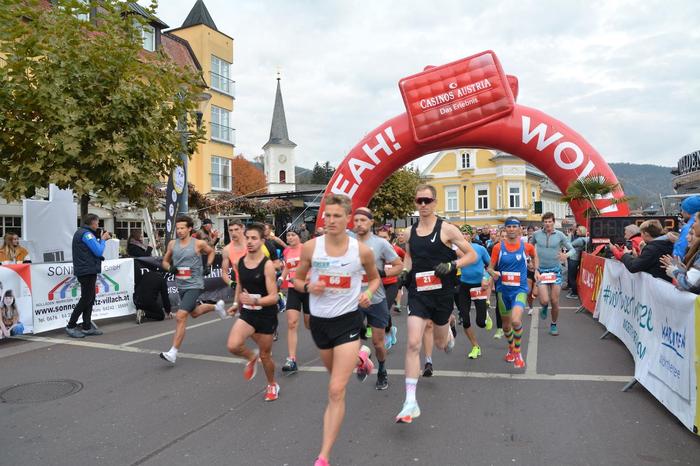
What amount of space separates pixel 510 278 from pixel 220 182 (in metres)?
27.0

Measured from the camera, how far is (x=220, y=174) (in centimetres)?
3158

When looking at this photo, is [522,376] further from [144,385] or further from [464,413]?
[144,385]

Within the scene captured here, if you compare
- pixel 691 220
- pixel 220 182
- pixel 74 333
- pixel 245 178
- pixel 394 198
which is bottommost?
pixel 74 333

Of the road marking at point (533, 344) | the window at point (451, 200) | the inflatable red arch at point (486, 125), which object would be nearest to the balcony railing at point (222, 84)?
the inflatable red arch at point (486, 125)

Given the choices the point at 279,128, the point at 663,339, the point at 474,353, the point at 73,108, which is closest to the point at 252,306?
the point at 474,353

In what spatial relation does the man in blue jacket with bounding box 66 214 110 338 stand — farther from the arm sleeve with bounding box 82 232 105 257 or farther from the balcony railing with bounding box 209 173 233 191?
the balcony railing with bounding box 209 173 233 191

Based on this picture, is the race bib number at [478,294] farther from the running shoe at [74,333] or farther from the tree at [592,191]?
the tree at [592,191]

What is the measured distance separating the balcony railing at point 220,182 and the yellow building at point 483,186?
2719cm

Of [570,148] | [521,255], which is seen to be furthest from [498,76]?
[521,255]

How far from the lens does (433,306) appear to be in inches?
194

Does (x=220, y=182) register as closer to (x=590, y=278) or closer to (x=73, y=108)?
(x=73, y=108)

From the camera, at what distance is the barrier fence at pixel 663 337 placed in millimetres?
4176

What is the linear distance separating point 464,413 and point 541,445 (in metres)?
0.86

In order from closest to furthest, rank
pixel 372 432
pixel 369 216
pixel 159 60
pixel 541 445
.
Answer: pixel 541 445 < pixel 372 432 < pixel 369 216 < pixel 159 60
